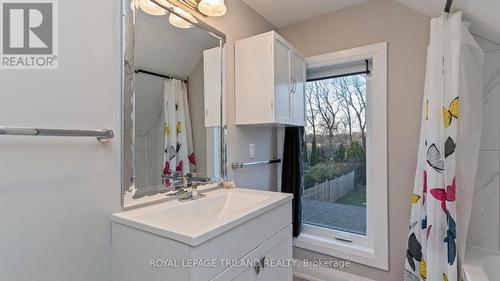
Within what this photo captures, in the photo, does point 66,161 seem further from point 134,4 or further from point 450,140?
point 450,140

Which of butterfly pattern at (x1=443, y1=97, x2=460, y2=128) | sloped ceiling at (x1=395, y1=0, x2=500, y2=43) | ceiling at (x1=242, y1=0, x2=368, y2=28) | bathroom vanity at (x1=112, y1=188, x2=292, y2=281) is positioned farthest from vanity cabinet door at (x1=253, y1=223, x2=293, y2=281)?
ceiling at (x1=242, y1=0, x2=368, y2=28)

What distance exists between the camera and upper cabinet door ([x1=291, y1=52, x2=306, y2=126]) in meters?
1.81

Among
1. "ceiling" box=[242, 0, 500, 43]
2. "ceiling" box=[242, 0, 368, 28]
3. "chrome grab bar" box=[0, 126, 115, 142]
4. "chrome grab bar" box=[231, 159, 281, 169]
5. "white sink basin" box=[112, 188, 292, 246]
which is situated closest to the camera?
"chrome grab bar" box=[0, 126, 115, 142]

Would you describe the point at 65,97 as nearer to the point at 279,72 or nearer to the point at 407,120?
the point at 279,72

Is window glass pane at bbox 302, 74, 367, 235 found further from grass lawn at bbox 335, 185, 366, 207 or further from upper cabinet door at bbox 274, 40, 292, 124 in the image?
upper cabinet door at bbox 274, 40, 292, 124

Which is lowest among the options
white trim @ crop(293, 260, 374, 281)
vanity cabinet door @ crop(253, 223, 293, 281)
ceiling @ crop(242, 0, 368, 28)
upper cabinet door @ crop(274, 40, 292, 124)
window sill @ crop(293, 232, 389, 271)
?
white trim @ crop(293, 260, 374, 281)

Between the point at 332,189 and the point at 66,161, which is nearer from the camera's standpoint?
the point at 66,161

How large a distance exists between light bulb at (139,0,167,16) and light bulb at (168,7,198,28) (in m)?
0.06

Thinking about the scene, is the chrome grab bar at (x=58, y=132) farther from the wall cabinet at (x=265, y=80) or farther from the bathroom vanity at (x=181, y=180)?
the wall cabinet at (x=265, y=80)

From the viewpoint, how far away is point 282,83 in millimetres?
1662

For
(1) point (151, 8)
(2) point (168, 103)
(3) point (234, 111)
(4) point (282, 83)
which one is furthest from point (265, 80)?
(1) point (151, 8)

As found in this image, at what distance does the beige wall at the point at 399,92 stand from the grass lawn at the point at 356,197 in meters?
0.24

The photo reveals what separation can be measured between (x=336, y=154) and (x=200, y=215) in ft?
4.34

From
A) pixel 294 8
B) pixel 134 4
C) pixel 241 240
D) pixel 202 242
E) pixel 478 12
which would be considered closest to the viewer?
pixel 202 242
